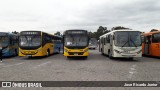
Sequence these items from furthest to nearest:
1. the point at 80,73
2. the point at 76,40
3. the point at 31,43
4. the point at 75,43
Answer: the point at 31,43, the point at 76,40, the point at 75,43, the point at 80,73

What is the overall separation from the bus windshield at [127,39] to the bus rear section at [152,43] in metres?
4.24

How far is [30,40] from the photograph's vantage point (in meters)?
24.7

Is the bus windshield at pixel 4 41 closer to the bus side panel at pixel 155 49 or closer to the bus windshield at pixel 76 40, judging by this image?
the bus windshield at pixel 76 40

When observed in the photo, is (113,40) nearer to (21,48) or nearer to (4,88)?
(21,48)

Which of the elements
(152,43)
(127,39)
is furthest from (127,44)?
(152,43)

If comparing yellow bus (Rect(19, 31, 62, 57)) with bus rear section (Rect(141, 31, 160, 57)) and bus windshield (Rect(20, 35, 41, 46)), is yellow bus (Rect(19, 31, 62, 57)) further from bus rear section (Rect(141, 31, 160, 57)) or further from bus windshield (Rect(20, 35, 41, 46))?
bus rear section (Rect(141, 31, 160, 57))

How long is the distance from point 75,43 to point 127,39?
5060 mm

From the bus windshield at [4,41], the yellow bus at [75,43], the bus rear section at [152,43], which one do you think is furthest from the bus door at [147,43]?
the bus windshield at [4,41]

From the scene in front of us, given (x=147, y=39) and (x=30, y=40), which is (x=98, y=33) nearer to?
(x=147, y=39)

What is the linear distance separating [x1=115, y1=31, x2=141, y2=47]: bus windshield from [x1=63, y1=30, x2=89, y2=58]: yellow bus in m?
3.28

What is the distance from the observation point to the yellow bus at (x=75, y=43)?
23.0 metres

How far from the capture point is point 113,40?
2234 centimetres

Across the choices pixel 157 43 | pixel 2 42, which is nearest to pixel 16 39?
pixel 2 42

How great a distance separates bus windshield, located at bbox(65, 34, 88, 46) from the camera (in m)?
23.3
